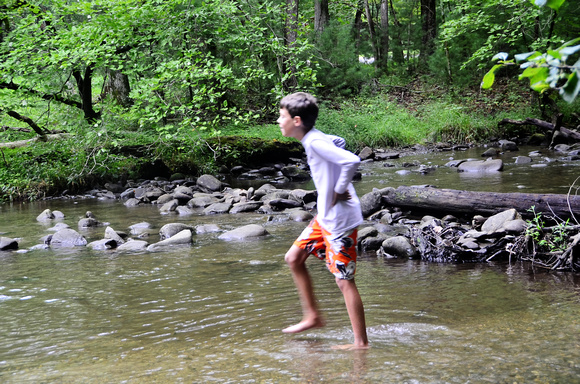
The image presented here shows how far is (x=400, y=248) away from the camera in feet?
20.5

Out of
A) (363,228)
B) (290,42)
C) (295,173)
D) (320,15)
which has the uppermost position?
(320,15)

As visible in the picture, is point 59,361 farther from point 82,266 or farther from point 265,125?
point 265,125

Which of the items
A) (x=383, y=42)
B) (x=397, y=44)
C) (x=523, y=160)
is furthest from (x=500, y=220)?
(x=397, y=44)

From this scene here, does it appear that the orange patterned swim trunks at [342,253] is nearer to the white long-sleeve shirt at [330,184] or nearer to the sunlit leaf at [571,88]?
the white long-sleeve shirt at [330,184]

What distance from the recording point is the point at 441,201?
7824 millimetres

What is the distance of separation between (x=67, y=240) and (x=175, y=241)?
183cm

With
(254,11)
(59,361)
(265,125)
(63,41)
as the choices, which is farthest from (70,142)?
(59,361)

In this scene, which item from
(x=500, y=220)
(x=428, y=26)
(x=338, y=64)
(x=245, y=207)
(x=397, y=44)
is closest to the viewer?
(x=500, y=220)

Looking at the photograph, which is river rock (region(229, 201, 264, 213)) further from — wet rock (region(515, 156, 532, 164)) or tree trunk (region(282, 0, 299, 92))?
wet rock (region(515, 156, 532, 164))

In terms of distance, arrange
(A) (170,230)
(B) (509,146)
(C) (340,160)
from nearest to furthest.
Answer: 1. (C) (340,160)
2. (A) (170,230)
3. (B) (509,146)

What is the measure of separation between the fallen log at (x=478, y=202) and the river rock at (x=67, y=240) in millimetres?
5047

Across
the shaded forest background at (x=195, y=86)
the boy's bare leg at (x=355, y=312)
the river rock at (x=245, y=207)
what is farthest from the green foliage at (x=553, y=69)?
the river rock at (x=245, y=207)

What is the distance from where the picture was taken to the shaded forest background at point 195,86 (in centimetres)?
Answer: 1192

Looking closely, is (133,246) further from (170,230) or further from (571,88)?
(571,88)
